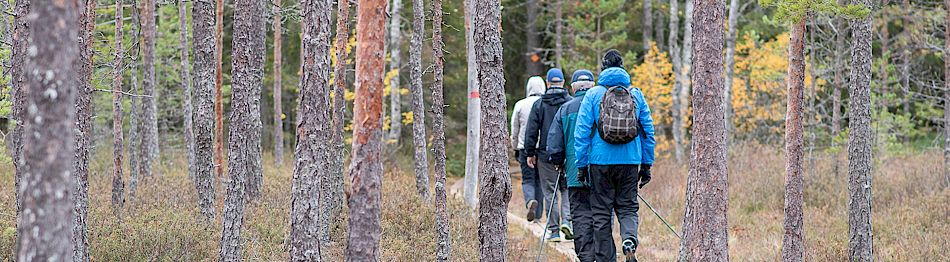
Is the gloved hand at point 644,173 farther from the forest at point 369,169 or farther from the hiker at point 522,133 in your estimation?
the hiker at point 522,133

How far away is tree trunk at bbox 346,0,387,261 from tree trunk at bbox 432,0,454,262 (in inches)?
107

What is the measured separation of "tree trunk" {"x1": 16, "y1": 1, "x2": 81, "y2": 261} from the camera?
347 centimetres

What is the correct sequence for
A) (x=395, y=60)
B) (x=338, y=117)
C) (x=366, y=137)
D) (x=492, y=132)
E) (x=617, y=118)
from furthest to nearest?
(x=395, y=60) < (x=338, y=117) < (x=617, y=118) < (x=492, y=132) < (x=366, y=137)

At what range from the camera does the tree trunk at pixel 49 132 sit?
3.47 metres

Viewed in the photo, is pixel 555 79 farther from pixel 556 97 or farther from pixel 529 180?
pixel 529 180

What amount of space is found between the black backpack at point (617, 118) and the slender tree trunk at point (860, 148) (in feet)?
8.77

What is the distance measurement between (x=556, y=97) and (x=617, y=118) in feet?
9.15

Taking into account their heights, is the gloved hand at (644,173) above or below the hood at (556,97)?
below

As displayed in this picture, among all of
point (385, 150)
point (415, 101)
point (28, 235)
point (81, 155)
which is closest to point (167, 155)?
point (385, 150)

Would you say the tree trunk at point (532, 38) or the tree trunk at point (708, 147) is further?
the tree trunk at point (532, 38)

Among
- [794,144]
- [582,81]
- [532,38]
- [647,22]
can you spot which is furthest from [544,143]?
[532,38]

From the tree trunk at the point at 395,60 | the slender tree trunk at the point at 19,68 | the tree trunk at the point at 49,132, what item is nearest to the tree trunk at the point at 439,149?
the slender tree trunk at the point at 19,68

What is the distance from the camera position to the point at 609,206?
25.0 feet

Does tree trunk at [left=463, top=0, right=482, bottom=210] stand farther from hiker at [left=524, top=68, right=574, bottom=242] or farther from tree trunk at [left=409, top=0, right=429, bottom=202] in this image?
hiker at [left=524, top=68, right=574, bottom=242]
